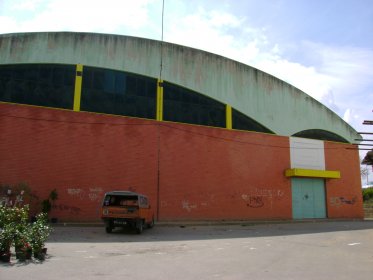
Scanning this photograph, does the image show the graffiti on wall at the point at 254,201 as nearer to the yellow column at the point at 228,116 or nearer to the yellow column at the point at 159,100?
the yellow column at the point at 228,116

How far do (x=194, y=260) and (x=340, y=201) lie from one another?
78.6 ft

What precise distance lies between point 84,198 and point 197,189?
6894 mm

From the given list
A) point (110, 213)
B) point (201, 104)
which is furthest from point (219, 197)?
point (110, 213)

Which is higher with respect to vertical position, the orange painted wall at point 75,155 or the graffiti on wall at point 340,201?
the orange painted wall at point 75,155

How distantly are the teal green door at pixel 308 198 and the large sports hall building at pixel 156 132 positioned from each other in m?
0.10

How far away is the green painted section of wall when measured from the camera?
73.4 ft

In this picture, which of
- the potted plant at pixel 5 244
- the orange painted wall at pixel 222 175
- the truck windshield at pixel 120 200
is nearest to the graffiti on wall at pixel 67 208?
the truck windshield at pixel 120 200

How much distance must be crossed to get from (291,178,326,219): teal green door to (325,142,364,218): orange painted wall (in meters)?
0.64

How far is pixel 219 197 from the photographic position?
2502 cm

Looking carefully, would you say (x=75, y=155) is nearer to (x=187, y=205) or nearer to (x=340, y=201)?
(x=187, y=205)

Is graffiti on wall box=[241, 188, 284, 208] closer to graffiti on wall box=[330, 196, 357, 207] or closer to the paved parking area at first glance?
graffiti on wall box=[330, 196, 357, 207]

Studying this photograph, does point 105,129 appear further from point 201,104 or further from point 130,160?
point 201,104

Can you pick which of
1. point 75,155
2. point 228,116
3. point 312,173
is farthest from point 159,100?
point 312,173

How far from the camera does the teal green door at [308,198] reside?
1123 inches
